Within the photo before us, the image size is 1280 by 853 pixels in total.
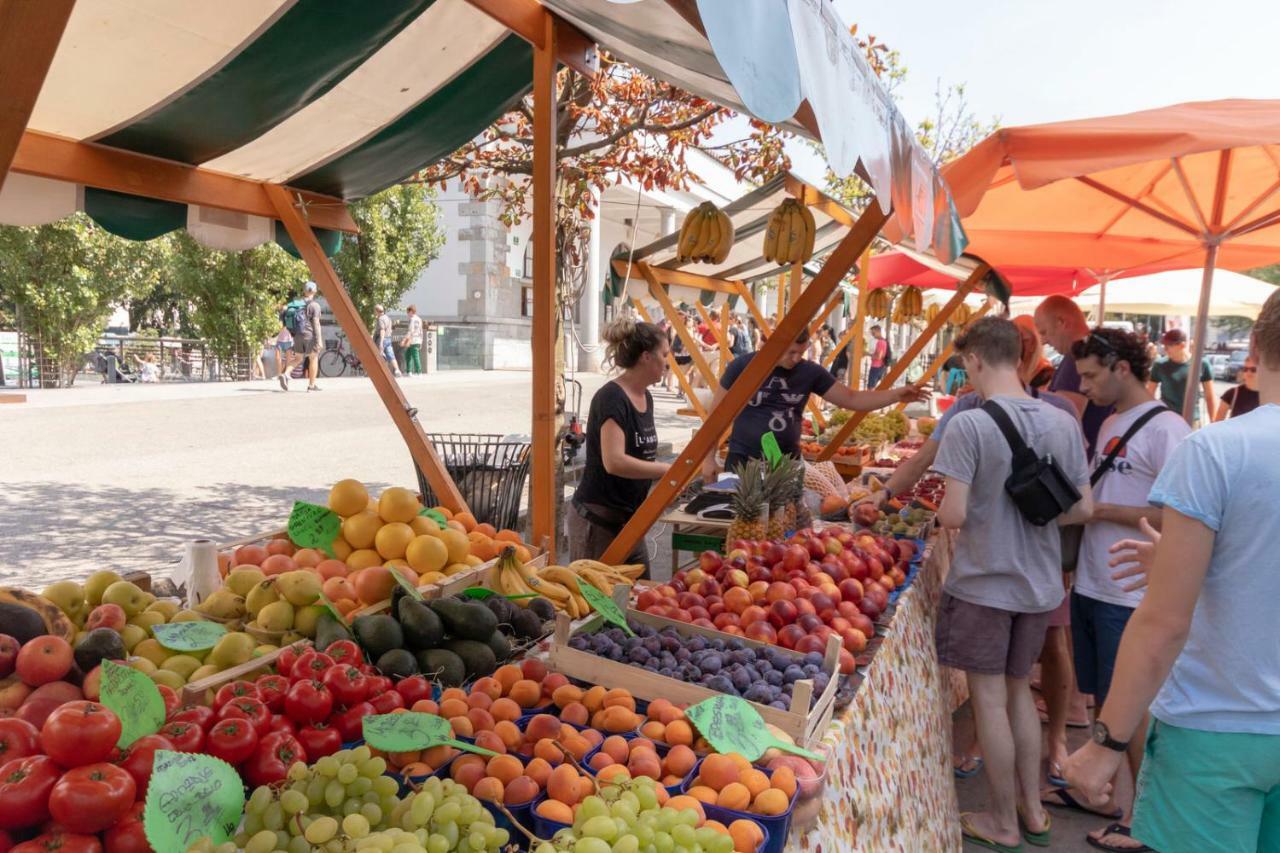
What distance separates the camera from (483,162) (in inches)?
276

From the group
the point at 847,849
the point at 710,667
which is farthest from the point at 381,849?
the point at 847,849

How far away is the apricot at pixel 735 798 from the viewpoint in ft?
5.59

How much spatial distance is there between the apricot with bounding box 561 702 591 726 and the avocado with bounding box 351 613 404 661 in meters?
0.53

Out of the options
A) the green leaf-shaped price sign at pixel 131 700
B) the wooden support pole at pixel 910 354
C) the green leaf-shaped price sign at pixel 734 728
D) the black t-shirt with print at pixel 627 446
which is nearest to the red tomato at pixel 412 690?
the green leaf-shaped price sign at pixel 131 700

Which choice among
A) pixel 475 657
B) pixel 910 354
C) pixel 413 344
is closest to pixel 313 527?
pixel 475 657

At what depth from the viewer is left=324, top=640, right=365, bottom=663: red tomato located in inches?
81.4

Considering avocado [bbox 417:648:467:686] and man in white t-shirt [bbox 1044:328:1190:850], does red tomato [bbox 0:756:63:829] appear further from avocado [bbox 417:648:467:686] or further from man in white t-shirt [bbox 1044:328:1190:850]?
man in white t-shirt [bbox 1044:328:1190:850]

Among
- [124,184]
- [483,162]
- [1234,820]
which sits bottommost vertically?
[1234,820]

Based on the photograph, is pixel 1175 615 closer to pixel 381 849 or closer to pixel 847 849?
pixel 847 849

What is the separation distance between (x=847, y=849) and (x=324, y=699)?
1.34 m

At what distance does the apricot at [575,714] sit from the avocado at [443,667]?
355 millimetres

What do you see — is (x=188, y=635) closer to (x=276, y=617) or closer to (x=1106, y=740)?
(x=276, y=617)

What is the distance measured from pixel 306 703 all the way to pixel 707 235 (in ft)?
16.0

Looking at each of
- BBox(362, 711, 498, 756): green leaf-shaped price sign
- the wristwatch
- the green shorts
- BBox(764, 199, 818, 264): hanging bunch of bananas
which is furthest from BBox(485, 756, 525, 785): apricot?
BBox(764, 199, 818, 264): hanging bunch of bananas
